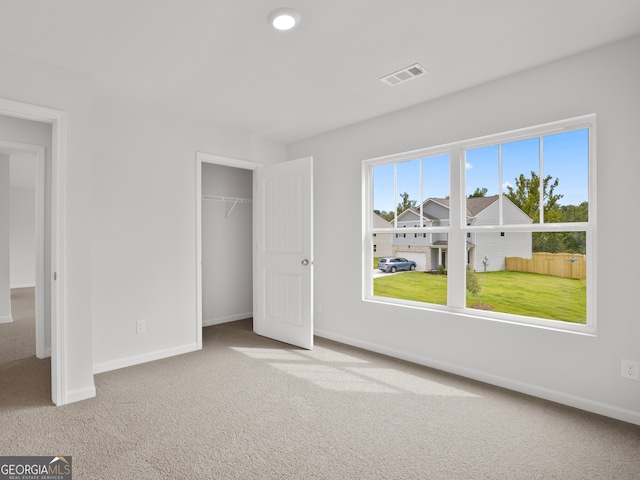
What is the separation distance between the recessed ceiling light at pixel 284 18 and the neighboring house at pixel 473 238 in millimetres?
2071

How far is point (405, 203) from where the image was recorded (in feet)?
12.3

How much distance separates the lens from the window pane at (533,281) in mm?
2697

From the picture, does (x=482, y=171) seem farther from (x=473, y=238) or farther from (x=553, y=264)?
(x=553, y=264)

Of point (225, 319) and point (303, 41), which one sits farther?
point (225, 319)

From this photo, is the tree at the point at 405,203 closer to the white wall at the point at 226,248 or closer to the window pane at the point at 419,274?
the window pane at the point at 419,274

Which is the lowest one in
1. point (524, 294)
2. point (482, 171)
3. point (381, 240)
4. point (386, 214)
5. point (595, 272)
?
point (524, 294)

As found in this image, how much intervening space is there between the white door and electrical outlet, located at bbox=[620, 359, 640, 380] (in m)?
2.57

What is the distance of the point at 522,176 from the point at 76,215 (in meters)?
3.48

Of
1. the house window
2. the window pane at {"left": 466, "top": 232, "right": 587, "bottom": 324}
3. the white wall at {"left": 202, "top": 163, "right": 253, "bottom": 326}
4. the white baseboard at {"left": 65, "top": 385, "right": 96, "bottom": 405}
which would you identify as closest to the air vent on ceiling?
the house window

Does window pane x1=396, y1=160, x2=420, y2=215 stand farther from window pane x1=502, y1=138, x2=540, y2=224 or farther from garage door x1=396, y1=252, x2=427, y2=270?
window pane x1=502, y1=138, x2=540, y2=224

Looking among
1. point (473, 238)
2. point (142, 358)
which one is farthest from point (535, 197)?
point (142, 358)

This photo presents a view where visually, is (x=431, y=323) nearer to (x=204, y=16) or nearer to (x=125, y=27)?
(x=204, y=16)

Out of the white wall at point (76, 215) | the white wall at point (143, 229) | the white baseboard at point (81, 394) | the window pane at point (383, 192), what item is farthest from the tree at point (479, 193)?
the white baseboard at point (81, 394)

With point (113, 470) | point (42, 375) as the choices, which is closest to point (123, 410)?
point (113, 470)
